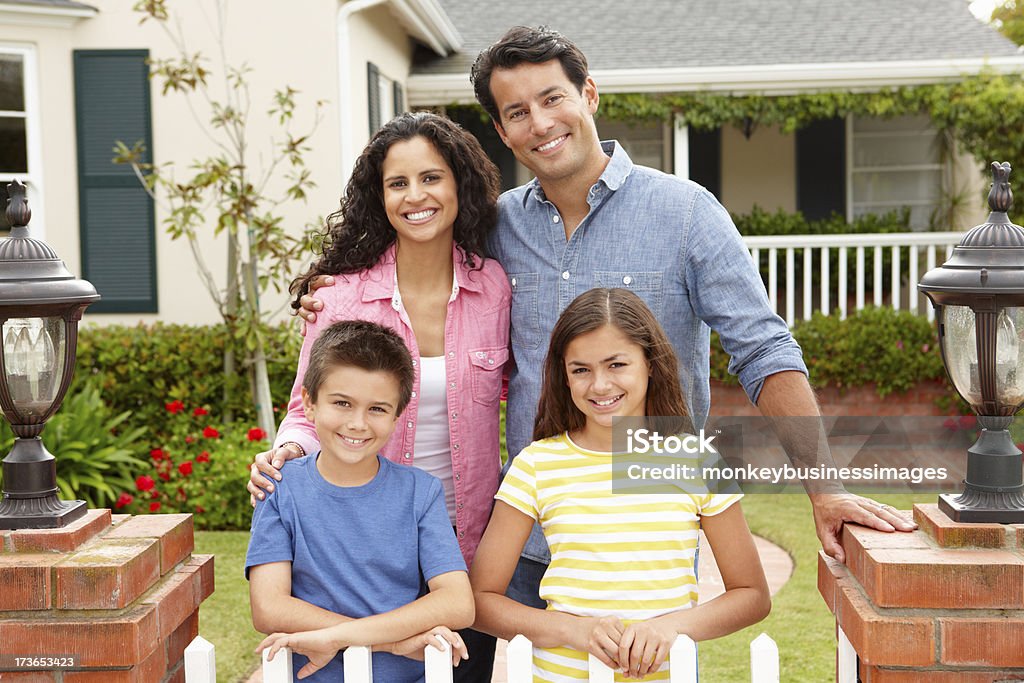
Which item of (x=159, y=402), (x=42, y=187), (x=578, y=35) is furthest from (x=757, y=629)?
(x=578, y=35)

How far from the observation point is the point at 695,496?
7.02 feet

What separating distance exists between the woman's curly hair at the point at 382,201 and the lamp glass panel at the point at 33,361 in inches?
24.3

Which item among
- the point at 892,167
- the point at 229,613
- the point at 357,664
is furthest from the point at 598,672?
the point at 892,167

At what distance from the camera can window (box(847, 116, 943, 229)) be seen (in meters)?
11.8

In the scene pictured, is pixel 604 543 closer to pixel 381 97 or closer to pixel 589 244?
pixel 589 244

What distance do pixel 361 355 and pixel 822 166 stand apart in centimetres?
1019

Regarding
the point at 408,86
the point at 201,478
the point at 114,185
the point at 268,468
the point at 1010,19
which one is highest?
the point at 1010,19

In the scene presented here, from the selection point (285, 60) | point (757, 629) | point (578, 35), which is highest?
point (578, 35)

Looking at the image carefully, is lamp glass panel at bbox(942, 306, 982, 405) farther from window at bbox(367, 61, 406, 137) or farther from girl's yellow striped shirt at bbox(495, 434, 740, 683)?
window at bbox(367, 61, 406, 137)

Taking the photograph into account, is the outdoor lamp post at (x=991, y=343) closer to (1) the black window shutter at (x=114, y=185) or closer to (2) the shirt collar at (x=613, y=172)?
(2) the shirt collar at (x=613, y=172)

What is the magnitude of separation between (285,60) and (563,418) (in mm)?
6280

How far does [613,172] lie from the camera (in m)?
2.54

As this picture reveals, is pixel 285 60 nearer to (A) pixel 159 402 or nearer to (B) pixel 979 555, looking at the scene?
(A) pixel 159 402

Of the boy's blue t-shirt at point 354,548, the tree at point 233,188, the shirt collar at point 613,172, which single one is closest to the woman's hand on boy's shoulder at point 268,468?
the boy's blue t-shirt at point 354,548
